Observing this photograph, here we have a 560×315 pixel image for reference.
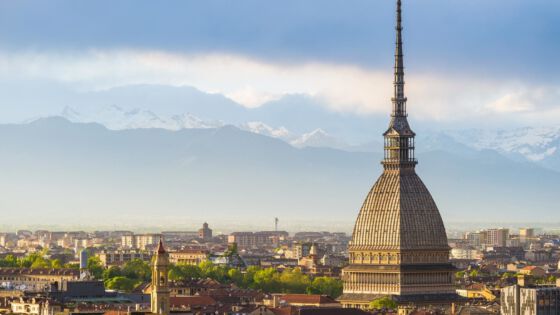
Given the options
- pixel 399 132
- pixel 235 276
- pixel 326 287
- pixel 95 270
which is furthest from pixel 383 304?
pixel 235 276

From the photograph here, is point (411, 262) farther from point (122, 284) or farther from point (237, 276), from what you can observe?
point (237, 276)

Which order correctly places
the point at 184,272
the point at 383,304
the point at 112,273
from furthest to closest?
the point at 184,272
the point at 112,273
the point at 383,304

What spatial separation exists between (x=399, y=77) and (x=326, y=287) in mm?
22737

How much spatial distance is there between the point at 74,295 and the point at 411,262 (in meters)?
22.6

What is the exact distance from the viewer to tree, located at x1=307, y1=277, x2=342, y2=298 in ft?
473

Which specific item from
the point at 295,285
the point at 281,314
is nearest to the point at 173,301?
the point at 281,314

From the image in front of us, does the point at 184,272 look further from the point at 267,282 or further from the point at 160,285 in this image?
the point at 160,285

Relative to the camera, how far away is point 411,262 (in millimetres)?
125625

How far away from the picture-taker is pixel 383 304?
389ft

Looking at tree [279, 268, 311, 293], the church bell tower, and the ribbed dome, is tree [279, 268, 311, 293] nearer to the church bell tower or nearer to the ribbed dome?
the ribbed dome

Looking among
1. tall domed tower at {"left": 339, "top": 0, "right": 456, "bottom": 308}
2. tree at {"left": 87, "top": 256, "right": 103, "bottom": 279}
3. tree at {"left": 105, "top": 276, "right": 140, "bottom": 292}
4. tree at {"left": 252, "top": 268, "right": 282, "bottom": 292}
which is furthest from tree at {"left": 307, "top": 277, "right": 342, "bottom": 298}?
tree at {"left": 87, "top": 256, "right": 103, "bottom": 279}

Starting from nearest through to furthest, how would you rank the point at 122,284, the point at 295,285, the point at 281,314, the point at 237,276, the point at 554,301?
the point at 554,301 < the point at 281,314 < the point at 122,284 < the point at 295,285 < the point at 237,276

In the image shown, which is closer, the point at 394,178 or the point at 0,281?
the point at 394,178

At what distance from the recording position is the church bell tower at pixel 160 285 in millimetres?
82125
